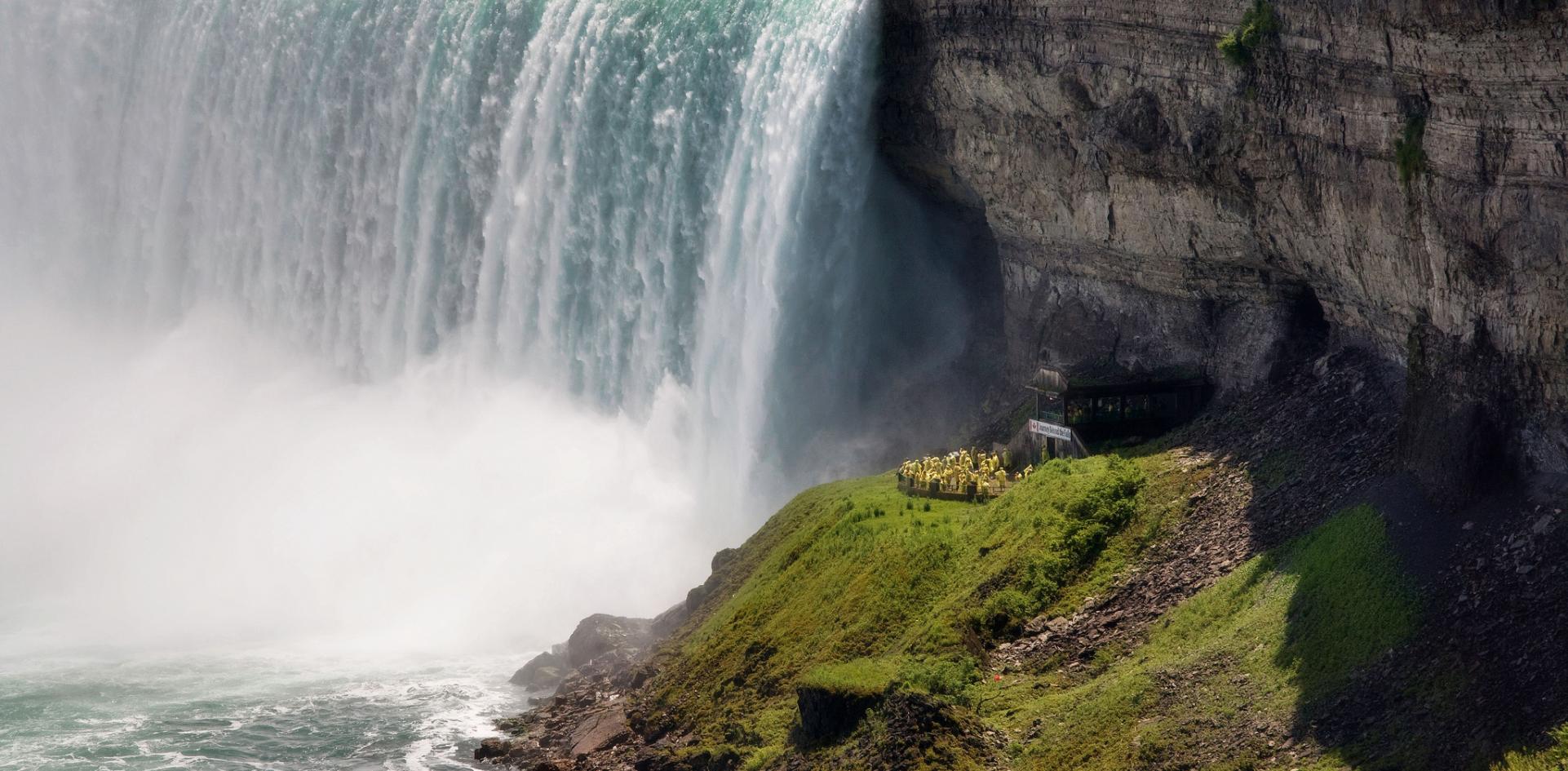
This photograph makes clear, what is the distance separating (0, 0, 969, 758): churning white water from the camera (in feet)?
145

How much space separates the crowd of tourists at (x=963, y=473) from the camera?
122ft

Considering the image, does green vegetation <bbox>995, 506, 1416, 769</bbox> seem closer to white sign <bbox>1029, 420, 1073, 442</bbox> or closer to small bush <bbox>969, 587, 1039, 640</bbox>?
small bush <bbox>969, 587, 1039, 640</bbox>

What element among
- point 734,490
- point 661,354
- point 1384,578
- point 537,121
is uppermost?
point 537,121

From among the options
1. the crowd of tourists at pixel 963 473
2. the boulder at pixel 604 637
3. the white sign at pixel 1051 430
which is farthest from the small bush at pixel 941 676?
the boulder at pixel 604 637

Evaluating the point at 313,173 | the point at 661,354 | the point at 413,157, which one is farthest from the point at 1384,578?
the point at 313,173

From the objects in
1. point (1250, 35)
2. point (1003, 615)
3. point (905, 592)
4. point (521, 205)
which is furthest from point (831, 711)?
point (521, 205)

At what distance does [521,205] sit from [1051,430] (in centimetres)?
1969

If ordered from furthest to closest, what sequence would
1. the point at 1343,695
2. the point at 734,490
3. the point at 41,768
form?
the point at 734,490, the point at 41,768, the point at 1343,695

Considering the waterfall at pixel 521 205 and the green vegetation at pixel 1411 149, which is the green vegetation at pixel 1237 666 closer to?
the green vegetation at pixel 1411 149

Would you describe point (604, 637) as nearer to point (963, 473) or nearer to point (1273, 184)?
point (963, 473)

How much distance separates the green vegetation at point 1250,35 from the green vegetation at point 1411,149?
353cm

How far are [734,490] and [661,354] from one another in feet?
14.7

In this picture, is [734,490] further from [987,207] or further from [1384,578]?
[1384,578]

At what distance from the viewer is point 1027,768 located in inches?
1032
